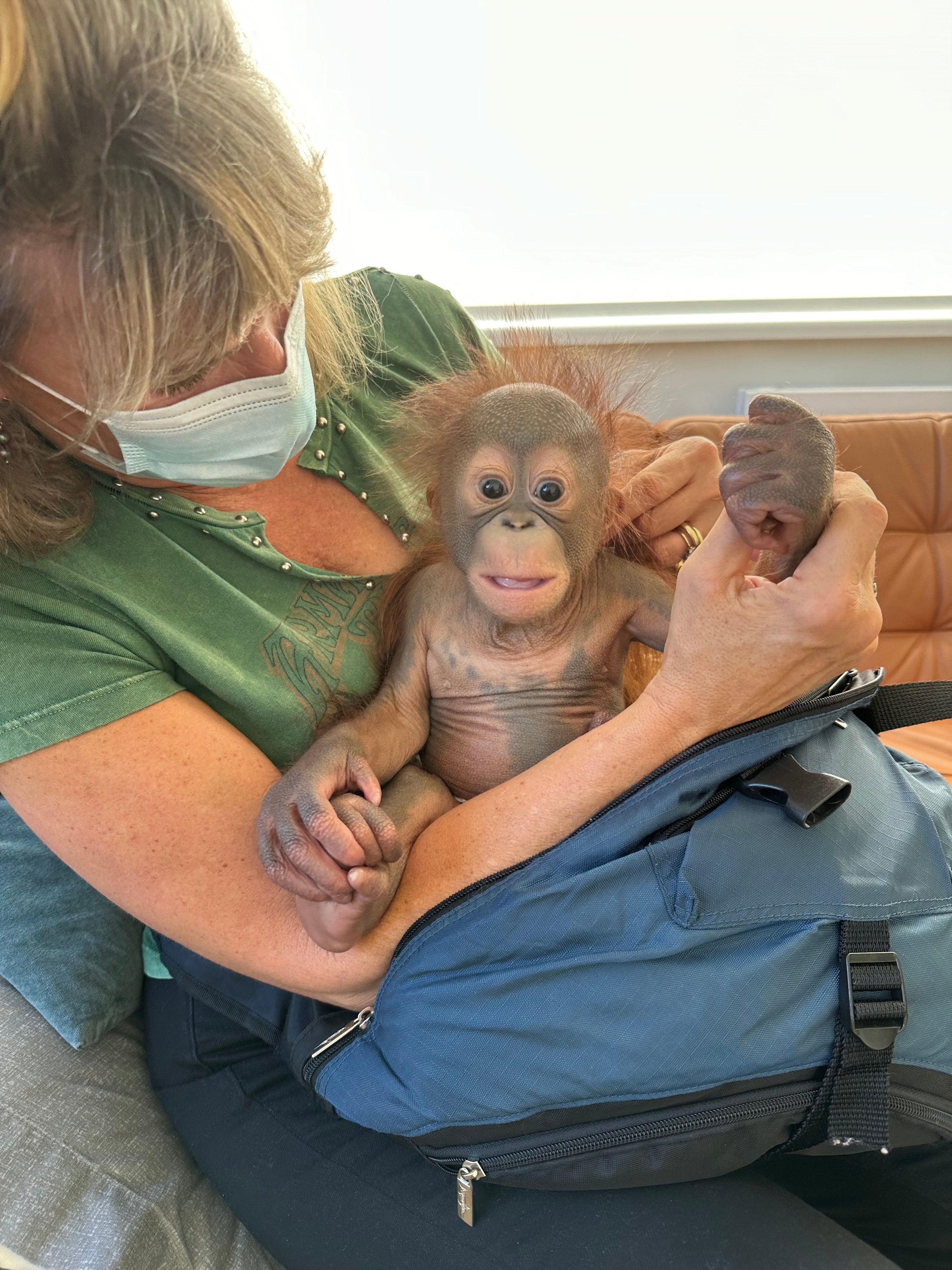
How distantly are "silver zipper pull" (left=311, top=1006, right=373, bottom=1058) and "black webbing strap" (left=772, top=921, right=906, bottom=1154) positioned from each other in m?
0.44

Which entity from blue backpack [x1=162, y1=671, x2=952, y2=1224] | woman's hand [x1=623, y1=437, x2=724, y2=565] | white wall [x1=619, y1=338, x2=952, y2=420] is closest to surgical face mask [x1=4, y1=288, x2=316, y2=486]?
woman's hand [x1=623, y1=437, x2=724, y2=565]

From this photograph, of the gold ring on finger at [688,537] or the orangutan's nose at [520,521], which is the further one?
the gold ring on finger at [688,537]

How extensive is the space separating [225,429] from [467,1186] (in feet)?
2.69

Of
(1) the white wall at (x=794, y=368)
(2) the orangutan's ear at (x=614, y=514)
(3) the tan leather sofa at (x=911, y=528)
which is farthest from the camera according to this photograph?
(1) the white wall at (x=794, y=368)

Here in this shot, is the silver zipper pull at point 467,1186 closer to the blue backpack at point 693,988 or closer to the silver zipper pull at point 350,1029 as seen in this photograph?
the blue backpack at point 693,988

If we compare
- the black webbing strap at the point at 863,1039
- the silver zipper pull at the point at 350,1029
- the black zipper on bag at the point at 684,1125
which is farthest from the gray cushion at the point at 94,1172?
the black webbing strap at the point at 863,1039

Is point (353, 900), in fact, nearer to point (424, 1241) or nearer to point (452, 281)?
point (424, 1241)

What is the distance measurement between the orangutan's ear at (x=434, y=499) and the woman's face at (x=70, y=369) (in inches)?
8.7

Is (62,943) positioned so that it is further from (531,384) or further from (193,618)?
(531,384)

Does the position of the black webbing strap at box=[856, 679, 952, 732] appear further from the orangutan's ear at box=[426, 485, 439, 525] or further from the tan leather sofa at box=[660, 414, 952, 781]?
the tan leather sofa at box=[660, 414, 952, 781]

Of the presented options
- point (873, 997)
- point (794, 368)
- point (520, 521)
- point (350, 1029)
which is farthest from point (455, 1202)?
point (794, 368)

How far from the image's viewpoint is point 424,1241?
96 centimetres

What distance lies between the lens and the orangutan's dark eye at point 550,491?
954 mm

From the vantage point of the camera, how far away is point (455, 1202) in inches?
38.3
